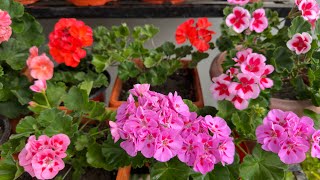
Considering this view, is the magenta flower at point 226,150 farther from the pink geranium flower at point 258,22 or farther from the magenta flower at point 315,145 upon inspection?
the pink geranium flower at point 258,22

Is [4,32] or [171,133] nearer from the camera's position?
[171,133]

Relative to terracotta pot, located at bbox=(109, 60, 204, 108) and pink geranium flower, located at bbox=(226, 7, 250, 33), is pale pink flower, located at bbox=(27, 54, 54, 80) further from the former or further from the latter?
pink geranium flower, located at bbox=(226, 7, 250, 33)

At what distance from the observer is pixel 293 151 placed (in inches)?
25.9

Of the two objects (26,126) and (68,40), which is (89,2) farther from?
(26,126)

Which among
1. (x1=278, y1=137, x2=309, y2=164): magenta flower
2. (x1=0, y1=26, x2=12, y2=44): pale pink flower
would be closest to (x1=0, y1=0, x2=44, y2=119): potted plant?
(x1=0, y1=26, x2=12, y2=44): pale pink flower

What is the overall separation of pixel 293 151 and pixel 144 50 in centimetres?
66

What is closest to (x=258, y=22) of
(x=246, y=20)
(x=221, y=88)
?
(x=246, y=20)

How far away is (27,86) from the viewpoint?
1.14 meters

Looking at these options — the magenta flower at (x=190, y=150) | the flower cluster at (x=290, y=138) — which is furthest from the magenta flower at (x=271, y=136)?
the magenta flower at (x=190, y=150)

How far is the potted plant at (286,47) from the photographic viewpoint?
957 mm

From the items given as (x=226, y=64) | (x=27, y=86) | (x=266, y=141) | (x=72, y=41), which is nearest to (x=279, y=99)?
(x=226, y=64)

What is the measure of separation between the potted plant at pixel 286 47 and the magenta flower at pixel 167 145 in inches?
17.4

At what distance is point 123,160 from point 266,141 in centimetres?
29

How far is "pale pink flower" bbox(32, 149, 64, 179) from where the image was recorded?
0.64m
